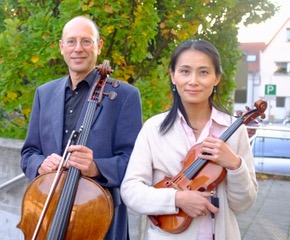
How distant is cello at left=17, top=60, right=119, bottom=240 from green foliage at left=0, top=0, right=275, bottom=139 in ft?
4.91

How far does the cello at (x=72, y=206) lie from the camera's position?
2.08m

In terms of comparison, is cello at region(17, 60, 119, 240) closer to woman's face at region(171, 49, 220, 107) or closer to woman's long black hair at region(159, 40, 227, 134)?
woman's long black hair at region(159, 40, 227, 134)

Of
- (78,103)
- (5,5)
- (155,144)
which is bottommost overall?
(155,144)

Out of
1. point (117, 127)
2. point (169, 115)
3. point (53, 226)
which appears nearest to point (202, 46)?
point (169, 115)

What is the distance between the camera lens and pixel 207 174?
1852 mm

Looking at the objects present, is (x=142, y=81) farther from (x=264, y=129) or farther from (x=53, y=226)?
(x=264, y=129)

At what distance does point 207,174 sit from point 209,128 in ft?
0.81

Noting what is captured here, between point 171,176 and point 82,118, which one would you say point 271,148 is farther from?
point 171,176

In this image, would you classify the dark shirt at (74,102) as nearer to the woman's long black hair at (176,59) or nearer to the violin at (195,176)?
the woman's long black hair at (176,59)

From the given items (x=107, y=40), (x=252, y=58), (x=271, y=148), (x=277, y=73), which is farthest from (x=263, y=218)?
(x=252, y=58)

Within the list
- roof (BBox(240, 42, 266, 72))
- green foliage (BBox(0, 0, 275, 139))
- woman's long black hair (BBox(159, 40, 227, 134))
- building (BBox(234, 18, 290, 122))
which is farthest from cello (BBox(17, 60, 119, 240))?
roof (BBox(240, 42, 266, 72))

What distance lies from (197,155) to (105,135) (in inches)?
24.7

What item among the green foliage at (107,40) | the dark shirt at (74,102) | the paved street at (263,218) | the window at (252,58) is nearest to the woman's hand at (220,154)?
the dark shirt at (74,102)

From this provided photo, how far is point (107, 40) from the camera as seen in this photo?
3639 millimetres
